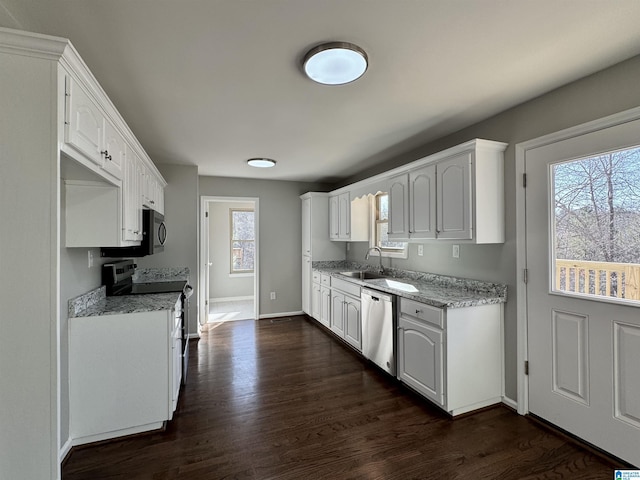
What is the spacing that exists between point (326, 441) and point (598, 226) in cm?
225

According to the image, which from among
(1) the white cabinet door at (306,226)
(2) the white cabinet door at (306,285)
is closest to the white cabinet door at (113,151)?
(1) the white cabinet door at (306,226)

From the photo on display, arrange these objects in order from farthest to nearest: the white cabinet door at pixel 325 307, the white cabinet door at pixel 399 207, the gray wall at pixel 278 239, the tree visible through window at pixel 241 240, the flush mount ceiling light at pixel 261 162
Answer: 1. the tree visible through window at pixel 241 240
2. the gray wall at pixel 278 239
3. the white cabinet door at pixel 325 307
4. the flush mount ceiling light at pixel 261 162
5. the white cabinet door at pixel 399 207

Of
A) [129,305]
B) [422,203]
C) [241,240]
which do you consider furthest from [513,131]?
[241,240]

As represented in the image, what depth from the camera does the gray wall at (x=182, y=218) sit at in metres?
4.07

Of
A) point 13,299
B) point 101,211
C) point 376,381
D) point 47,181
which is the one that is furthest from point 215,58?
point 376,381

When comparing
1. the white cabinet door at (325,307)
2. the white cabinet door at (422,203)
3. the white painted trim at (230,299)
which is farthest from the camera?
the white painted trim at (230,299)

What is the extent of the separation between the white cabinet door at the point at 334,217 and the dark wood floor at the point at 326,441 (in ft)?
7.62

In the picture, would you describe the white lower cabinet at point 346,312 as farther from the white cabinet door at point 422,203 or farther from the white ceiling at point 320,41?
the white ceiling at point 320,41

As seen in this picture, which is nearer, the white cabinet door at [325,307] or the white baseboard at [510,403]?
the white baseboard at [510,403]

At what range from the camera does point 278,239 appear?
528cm

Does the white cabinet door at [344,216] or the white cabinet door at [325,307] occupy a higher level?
the white cabinet door at [344,216]

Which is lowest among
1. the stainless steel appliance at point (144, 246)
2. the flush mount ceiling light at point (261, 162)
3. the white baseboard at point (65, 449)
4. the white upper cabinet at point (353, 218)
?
the white baseboard at point (65, 449)

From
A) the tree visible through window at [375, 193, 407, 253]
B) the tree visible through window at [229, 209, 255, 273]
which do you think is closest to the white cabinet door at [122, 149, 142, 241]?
the tree visible through window at [375, 193, 407, 253]

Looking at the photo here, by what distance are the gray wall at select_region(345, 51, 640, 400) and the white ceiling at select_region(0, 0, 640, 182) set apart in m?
0.09
